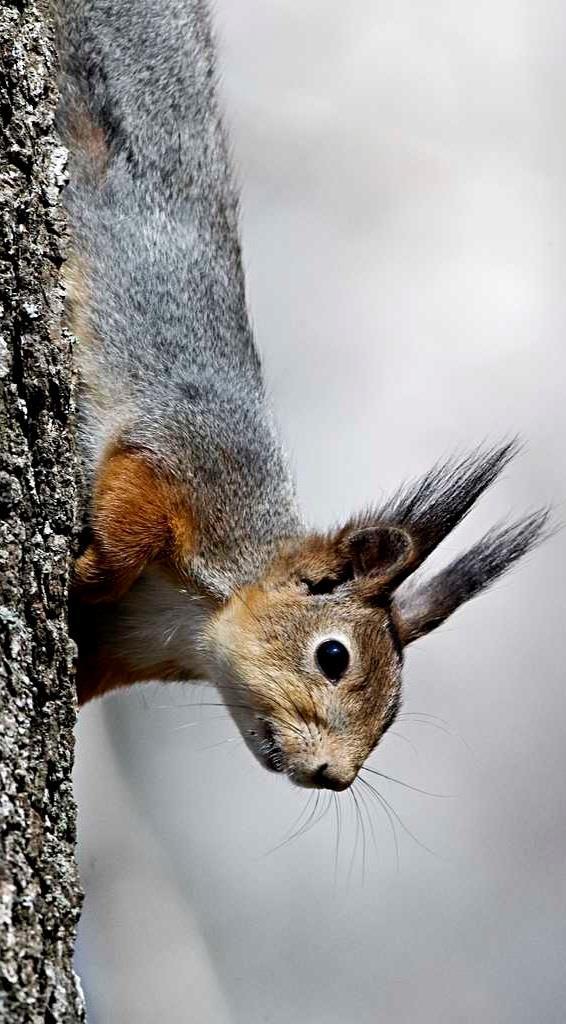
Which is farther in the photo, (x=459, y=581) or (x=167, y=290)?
(x=459, y=581)

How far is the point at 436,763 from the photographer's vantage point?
280 cm

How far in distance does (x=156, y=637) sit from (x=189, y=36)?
3.06 ft

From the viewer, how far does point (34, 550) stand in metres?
1.17

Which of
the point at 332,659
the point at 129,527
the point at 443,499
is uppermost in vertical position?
the point at 443,499

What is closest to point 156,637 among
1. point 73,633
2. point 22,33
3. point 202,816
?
point 73,633

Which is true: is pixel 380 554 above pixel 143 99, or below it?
below

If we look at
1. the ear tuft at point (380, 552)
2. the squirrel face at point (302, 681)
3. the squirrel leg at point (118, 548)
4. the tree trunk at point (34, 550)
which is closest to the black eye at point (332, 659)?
the squirrel face at point (302, 681)

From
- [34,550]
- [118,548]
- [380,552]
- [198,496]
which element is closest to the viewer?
[34,550]

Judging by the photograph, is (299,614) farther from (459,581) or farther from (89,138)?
(89,138)

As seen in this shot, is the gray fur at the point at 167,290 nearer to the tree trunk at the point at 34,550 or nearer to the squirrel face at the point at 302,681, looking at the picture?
the squirrel face at the point at 302,681

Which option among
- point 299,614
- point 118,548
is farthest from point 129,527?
point 299,614

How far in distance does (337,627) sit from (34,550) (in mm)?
725

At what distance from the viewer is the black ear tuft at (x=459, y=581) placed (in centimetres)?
188

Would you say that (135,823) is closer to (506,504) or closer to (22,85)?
(506,504)
